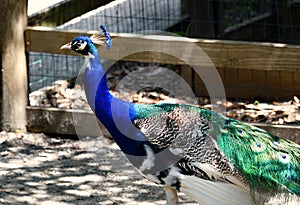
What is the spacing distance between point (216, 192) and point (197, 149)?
29 cm

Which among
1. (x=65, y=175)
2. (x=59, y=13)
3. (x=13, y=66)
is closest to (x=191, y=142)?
(x=65, y=175)

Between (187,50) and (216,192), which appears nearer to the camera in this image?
(216,192)

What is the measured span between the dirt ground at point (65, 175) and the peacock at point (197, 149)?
0.88 meters

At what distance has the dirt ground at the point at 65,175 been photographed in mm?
5547

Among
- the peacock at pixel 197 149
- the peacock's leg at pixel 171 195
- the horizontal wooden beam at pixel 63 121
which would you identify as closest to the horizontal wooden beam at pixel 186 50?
the horizontal wooden beam at pixel 63 121

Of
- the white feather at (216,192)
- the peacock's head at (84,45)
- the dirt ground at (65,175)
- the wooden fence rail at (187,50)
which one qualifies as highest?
the peacock's head at (84,45)

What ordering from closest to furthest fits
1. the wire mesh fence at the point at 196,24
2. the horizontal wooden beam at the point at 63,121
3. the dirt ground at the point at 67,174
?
the dirt ground at the point at 67,174
the horizontal wooden beam at the point at 63,121
the wire mesh fence at the point at 196,24

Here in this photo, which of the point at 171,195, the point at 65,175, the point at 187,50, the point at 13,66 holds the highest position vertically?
the point at 187,50

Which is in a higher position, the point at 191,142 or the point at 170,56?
the point at 170,56

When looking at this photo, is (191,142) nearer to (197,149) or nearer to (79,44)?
(197,149)

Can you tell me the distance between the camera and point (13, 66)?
655 cm

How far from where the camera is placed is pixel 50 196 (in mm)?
5586

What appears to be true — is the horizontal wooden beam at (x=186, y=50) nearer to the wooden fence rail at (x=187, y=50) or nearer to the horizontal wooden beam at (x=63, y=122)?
the wooden fence rail at (x=187, y=50)

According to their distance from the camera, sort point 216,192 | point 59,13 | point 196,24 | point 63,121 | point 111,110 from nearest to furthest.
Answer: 1. point 216,192
2. point 111,110
3. point 63,121
4. point 59,13
5. point 196,24
